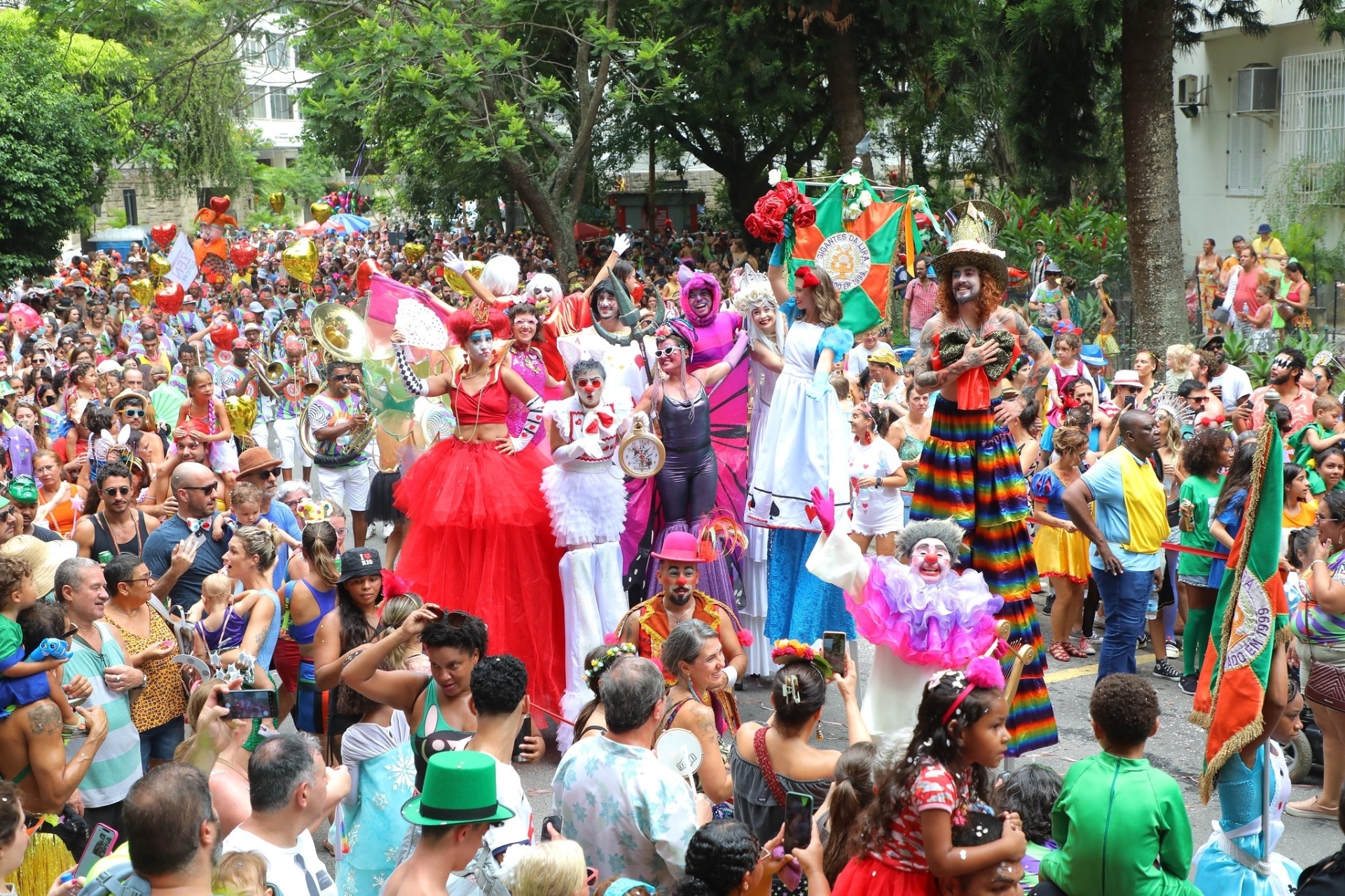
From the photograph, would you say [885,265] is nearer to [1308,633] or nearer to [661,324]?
[661,324]

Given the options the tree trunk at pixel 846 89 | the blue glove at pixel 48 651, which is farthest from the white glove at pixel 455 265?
the tree trunk at pixel 846 89

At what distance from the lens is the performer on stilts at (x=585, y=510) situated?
7.25m

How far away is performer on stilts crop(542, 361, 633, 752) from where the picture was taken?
7254mm

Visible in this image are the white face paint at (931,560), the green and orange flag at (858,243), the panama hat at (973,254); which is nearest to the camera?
the white face paint at (931,560)

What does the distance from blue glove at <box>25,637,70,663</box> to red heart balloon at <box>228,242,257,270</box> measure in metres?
14.0

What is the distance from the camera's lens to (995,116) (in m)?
25.4

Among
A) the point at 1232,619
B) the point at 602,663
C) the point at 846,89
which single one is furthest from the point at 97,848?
the point at 846,89

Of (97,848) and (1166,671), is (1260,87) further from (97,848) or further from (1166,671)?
(97,848)

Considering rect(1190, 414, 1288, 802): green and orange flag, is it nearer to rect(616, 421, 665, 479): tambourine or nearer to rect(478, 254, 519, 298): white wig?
rect(616, 421, 665, 479): tambourine

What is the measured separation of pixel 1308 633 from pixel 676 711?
3.16 metres

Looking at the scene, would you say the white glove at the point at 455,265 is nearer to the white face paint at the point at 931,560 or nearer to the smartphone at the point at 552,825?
the white face paint at the point at 931,560

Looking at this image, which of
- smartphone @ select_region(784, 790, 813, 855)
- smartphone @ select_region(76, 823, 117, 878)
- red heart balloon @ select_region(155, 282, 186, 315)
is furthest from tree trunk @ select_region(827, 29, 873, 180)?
smartphone @ select_region(76, 823, 117, 878)

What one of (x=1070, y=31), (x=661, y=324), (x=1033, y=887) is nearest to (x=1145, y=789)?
(x=1033, y=887)

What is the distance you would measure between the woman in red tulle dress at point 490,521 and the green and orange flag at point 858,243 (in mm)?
2001
